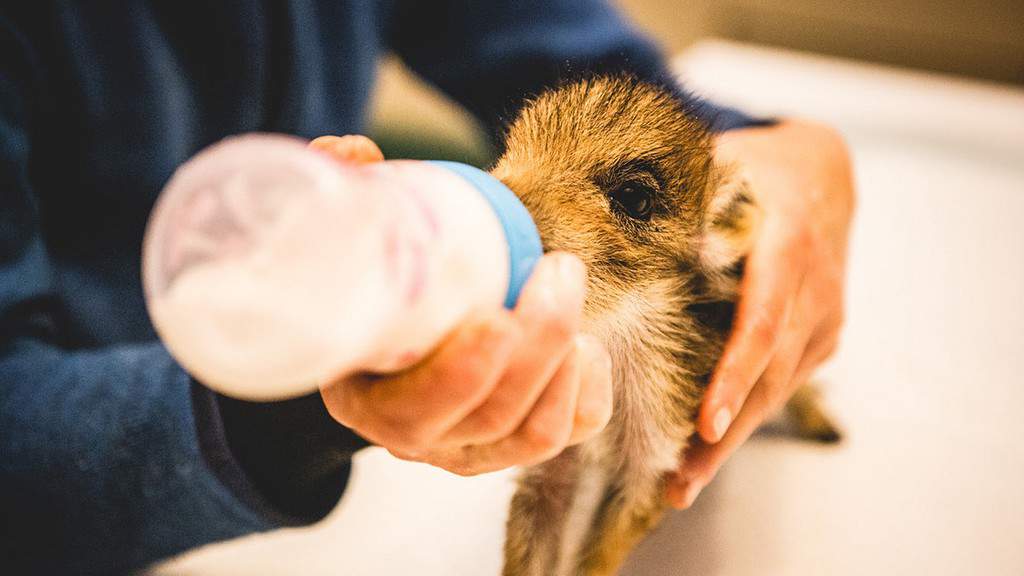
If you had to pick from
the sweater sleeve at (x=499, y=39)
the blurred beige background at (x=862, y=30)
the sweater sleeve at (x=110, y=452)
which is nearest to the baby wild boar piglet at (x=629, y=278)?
the sweater sleeve at (x=110, y=452)

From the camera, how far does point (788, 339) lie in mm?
699

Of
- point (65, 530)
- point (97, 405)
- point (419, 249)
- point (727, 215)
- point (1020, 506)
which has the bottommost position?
point (65, 530)

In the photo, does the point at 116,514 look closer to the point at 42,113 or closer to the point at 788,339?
the point at 42,113

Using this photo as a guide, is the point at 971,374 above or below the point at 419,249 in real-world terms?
below

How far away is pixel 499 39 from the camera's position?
4.10 feet

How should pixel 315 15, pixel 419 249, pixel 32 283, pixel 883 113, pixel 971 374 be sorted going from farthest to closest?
1. pixel 883 113
2. pixel 315 15
3. pixel 971 374
4. pixel 32 283
5. pixel 419 249

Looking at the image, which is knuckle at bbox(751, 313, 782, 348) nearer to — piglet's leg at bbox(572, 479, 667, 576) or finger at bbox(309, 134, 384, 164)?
piglet's leg at bbox(572, 479, 667, 576)

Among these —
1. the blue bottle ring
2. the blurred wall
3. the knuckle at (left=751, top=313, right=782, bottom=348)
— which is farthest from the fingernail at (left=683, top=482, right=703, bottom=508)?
the blurred wall

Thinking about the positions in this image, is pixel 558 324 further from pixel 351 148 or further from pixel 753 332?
pixel 753 332

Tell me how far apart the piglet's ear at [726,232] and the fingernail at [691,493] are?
0.60 ft

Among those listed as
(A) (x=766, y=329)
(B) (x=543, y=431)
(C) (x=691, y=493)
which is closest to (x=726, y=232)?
(A) (x=766, y=329)

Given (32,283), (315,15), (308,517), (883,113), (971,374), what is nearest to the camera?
(308,517)

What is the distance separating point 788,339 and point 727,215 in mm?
133

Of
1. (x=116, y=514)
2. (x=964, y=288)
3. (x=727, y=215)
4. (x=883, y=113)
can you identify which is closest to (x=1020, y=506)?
(x=727, y=215)
